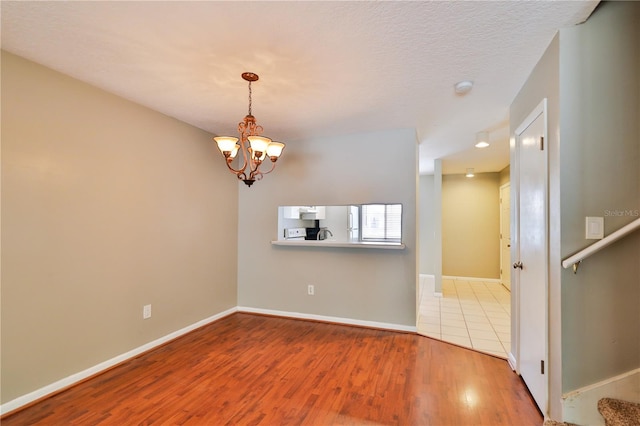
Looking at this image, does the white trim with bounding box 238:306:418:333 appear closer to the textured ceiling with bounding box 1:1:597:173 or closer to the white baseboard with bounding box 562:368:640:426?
the white baseboard with bounding box 562:368:640:426

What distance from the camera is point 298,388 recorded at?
2.23 m

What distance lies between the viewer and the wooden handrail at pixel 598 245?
1382mm

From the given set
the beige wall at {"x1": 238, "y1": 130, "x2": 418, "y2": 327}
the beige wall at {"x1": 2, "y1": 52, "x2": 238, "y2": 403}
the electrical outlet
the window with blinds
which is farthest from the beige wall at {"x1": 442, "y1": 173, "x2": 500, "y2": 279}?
the electrical outlet

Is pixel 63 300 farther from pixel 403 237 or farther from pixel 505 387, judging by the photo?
pixel 505 387

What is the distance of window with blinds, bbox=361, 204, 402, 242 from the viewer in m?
3.63

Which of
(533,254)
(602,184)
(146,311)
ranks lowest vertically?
(146,311)

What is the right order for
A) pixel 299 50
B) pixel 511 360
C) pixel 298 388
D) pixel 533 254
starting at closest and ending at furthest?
pixel 299 50 < pixel 533 254 < pixel 298 388 < pixel 511 360

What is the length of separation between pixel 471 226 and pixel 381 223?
3622 millimetres

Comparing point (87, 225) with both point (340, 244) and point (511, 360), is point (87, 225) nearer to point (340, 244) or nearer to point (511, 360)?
point (340, 244)

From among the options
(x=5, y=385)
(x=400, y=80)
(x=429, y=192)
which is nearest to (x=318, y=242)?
(x=400, y=80)

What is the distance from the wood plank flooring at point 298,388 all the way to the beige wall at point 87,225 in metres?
0.35

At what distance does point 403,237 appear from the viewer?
344 centimetres

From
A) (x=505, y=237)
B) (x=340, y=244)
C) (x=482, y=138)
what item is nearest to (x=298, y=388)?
(x=340, y=244)

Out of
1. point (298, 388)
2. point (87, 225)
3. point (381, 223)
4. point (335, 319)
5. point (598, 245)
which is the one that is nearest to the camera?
point (598, 245)
